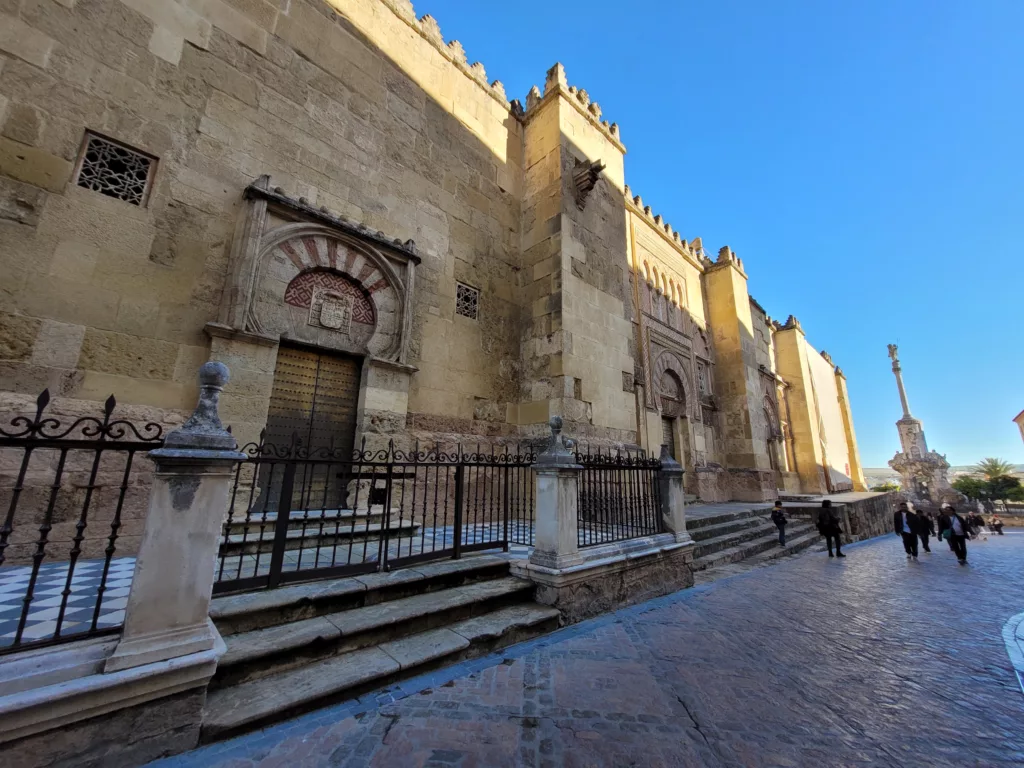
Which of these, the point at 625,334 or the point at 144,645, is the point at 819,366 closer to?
the point at 625,334

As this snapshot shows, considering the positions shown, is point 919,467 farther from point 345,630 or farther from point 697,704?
point 345,630

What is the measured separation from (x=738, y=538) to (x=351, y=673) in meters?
7.12

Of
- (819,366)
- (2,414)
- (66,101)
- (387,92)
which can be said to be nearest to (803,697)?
(2,414)

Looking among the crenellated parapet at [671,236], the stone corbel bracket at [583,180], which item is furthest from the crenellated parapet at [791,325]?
the stone corbel bracket at [583,180]

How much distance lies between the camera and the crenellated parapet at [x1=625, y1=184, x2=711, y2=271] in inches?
488

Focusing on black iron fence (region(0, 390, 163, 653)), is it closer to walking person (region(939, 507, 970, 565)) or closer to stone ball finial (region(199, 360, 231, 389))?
stone ball finial (region(199, 360, 231, 389))

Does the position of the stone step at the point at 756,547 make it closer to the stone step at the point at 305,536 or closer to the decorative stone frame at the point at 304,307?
the stone step at the point at 305,536

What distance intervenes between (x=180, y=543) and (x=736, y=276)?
16.7 m

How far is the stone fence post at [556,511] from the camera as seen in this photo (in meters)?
3.77

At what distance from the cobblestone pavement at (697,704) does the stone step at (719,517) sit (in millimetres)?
3060

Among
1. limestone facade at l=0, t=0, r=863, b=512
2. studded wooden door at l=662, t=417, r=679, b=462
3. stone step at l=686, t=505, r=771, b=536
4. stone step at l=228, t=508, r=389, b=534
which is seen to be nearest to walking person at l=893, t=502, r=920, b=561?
stone step at l=686, t=505, r=771, b=536

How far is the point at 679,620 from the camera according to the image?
3.85 m

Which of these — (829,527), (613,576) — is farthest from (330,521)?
(829,527)

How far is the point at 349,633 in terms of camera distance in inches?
102
